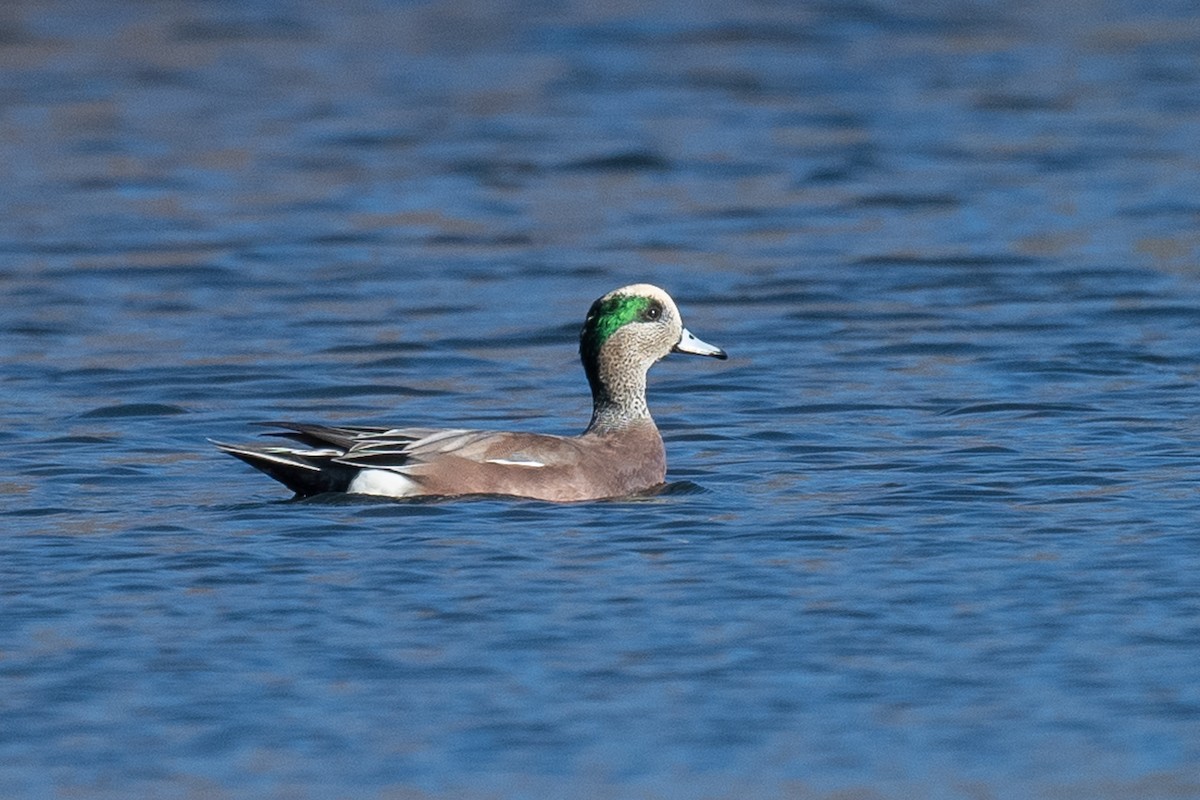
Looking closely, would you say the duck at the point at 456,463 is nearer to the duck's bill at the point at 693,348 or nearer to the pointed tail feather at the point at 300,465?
the pointed tail feather at the point at 300,465

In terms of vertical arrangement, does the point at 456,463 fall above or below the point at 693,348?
below

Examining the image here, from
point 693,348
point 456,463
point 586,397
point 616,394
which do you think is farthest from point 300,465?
point 586,397

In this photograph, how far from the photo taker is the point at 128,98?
75.1 ft

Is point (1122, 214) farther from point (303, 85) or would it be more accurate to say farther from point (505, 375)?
point (303, 85)

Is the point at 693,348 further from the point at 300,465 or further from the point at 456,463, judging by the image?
the point at 300,465

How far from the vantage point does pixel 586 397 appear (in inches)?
502

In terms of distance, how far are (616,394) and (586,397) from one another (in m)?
2.28

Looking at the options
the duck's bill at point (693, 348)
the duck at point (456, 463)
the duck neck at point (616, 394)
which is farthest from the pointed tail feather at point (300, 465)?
the duck's bill at point (693, 348)

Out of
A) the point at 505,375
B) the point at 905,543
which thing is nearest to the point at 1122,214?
the point at 505,375

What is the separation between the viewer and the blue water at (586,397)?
7.04 meters

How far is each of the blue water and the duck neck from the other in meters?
0.41

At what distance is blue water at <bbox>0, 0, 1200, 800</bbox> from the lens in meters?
7.04

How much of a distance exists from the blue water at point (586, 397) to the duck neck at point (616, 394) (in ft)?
1.35

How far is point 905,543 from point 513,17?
1822 cm
